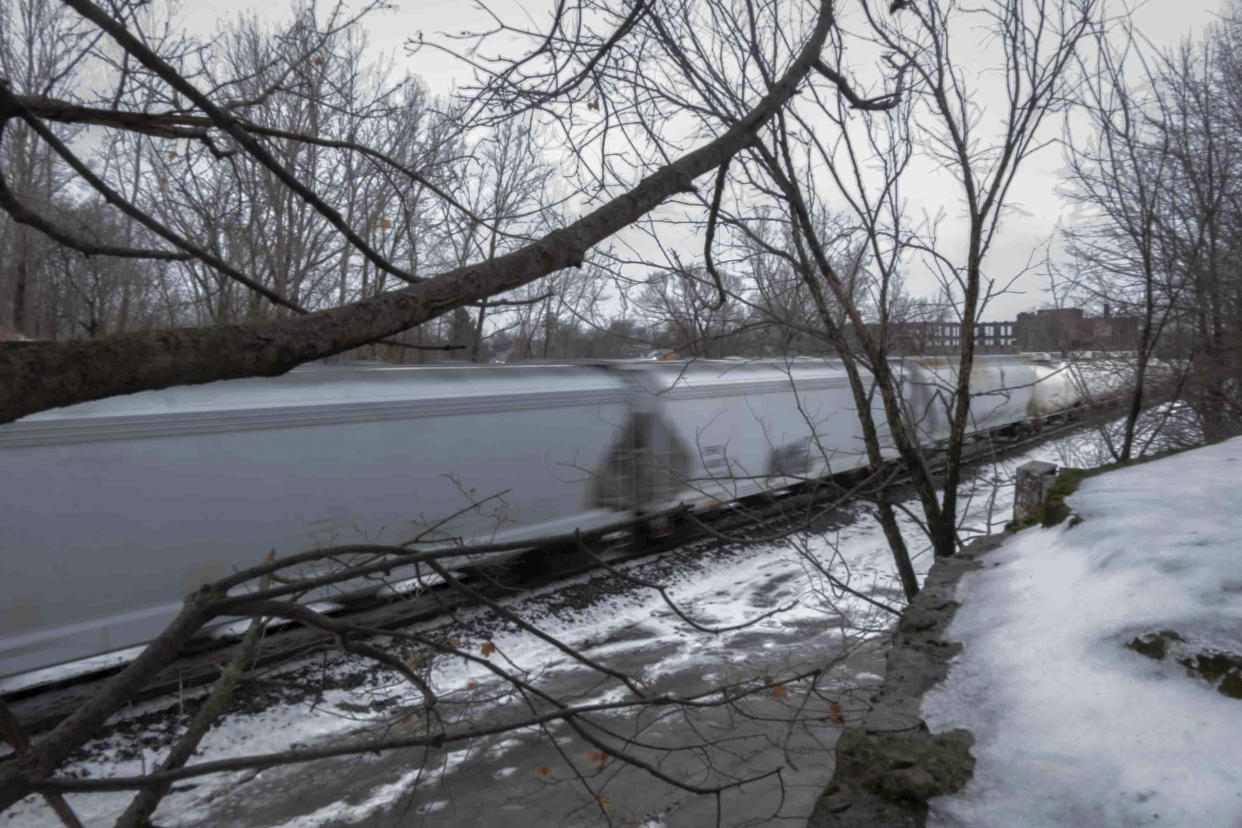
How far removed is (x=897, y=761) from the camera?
8.41 ft

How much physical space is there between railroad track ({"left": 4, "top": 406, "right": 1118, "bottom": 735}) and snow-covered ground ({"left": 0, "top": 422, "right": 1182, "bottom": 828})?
0.30 meters

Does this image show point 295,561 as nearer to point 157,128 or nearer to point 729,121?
point 157,128

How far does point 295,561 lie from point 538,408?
8889 millimetres

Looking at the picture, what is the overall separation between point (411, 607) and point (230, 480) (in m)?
2.05

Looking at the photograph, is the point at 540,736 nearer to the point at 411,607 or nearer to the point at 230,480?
the point at 411,607

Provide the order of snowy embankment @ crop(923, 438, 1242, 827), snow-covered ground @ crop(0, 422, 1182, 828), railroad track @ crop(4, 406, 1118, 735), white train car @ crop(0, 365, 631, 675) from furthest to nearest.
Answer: white train car @ crop(0, 365, 631, 675) < railroad track @ crop(4, 406, 1118, 735) < snow-covered ground @ crop(0, 422, 1182, 828) < snowy embankment @ crop(923, 438, 1242, 827)

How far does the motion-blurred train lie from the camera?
670 centimetres

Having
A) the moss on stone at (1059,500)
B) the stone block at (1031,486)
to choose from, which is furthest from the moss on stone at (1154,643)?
the stone block at (1031,486)

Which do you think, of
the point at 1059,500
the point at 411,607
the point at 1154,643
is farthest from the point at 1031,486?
the point at 411,607

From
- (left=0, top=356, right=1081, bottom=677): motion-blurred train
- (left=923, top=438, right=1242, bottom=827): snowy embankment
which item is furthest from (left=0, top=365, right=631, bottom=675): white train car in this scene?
(left=923, top=438, right=1242, bottom=827): snowy embankment

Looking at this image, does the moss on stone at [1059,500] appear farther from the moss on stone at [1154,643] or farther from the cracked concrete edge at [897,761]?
the moss on stone at [1154,643]

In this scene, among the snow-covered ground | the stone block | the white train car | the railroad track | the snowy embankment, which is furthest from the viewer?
the stone block

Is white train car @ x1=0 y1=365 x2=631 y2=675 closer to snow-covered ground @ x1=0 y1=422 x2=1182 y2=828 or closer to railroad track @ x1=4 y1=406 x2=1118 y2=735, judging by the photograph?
railroad track @ x1=4 y1=406 x2=1118 y2=735

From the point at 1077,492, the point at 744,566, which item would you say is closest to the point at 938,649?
the point at 1077,492
